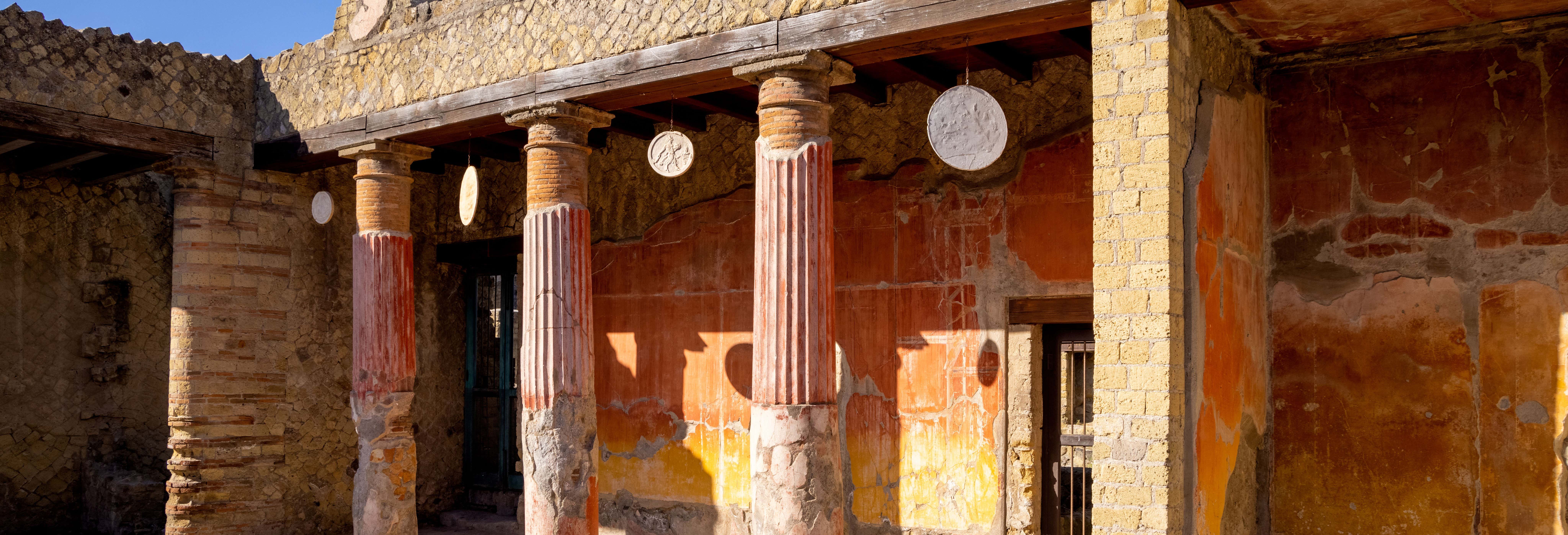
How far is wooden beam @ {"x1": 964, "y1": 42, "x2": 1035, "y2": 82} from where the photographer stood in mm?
5938

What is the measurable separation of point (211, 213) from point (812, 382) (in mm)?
5153

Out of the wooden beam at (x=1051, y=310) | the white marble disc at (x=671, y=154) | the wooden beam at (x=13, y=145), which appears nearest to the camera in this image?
the wooden beam at (x=1051, y=310)

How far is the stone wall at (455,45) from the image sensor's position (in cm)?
617

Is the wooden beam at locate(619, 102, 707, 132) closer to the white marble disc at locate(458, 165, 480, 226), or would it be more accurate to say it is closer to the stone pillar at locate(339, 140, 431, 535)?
the white marble disc at locate(458, 165, 480, 226)

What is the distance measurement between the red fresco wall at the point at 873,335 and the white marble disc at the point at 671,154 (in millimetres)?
1292

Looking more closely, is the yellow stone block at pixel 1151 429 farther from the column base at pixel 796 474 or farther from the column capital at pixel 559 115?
the column capital at pixel 559 115

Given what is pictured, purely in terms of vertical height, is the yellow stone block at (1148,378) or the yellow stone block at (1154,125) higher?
the yellow stone block at (1154,125)

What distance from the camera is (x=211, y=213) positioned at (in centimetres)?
846

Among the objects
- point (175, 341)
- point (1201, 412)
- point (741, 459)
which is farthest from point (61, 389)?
point (1201, 412)

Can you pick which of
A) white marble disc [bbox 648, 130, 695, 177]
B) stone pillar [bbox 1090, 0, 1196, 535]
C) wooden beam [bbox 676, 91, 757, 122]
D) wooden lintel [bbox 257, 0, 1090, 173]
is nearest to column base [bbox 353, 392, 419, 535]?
wooden lintel [bbox 257, 0, 1090, 173]

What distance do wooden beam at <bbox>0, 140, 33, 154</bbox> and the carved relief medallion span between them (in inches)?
87.2

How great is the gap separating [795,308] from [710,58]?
4.47 feet

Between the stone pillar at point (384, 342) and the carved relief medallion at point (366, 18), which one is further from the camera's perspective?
the carved relief medallion at point (366, 18)

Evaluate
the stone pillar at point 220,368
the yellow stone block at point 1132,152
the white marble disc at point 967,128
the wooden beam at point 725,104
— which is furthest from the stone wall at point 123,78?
the yellow stone block at point 1132,152
